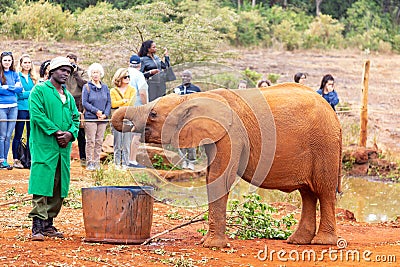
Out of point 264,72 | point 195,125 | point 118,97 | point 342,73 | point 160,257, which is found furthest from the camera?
point 342,73

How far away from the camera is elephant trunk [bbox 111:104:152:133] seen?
8.63 metres

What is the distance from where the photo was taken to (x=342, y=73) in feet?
103

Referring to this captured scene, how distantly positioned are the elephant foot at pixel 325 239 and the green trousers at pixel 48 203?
A: 9.42ft

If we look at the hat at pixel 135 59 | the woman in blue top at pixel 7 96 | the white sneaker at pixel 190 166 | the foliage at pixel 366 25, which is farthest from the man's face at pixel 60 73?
the foliage at pixel 366 25

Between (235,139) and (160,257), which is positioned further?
(235,139)

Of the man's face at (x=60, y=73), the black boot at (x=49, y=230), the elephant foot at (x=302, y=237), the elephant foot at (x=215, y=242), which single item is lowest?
the elephant foot at (x=302, y=237)

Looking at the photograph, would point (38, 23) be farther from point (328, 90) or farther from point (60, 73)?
point (60, 73)

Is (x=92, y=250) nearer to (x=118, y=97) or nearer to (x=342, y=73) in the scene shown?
(x=118, y=97)

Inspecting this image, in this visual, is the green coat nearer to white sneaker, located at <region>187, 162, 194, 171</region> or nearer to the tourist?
the tourist

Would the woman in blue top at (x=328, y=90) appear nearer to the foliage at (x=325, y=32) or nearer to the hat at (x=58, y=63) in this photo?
the hat at (x=58, y=63)

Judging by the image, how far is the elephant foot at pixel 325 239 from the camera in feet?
30.0

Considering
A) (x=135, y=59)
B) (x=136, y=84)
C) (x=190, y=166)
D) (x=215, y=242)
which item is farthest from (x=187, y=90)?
(x=215, y=242)

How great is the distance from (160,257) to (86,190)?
1.25m

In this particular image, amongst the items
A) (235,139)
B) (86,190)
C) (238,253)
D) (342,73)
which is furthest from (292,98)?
(342,73)
